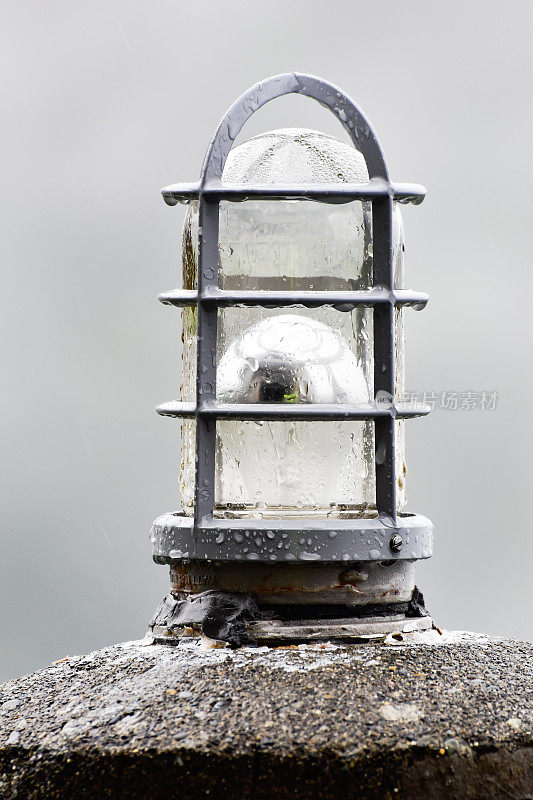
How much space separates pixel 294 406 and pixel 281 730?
824mm

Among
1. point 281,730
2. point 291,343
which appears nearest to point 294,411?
point 291,343

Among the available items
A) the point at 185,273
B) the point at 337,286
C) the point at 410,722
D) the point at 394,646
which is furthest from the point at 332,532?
the point at 185,273

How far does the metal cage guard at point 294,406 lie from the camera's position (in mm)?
2553

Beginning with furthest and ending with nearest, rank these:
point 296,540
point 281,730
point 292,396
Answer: point 292,396 → point 296,540 → point 281,730

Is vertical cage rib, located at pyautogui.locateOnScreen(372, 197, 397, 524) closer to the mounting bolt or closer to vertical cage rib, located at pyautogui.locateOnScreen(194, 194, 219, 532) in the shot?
the mounting bolt

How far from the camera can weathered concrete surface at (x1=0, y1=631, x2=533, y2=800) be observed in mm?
2107

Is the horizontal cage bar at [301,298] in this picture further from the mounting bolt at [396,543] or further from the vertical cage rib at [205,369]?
the mounting bolt at [396,543]

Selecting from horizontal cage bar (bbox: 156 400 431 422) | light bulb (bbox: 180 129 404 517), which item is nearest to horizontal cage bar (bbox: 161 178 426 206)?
light bulb (bbox: 180 129 404 517)

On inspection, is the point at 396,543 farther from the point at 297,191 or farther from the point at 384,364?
the point at 297,191

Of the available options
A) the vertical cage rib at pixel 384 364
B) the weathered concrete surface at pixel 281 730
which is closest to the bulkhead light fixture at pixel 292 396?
the vertical cage rib at pixel 384 364

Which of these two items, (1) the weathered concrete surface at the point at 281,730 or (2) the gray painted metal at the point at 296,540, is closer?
(1) the weathered concrete surface at the point at 281,730

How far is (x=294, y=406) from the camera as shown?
2.57 metres

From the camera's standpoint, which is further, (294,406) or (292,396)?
(292,396)

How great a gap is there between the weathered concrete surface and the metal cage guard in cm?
27
